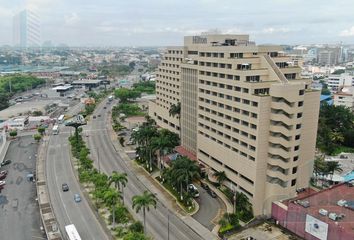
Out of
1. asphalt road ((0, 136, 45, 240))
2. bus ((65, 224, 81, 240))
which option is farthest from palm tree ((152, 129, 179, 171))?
bus ((65, 224, 81, 240))

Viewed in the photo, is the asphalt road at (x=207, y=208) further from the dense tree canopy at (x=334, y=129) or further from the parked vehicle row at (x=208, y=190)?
the dense tree canopy at (x=334, y=129)

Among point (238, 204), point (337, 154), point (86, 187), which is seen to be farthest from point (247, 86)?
point (337, 154)

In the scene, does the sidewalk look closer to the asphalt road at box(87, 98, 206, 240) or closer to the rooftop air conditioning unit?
the asphalt road at box(87, 98, 206, 240)

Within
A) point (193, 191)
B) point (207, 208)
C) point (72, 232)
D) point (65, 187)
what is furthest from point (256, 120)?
point (65, 187)

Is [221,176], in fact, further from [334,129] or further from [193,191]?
[334,129]

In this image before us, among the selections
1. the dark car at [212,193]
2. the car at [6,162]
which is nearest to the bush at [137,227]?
the dark car at [212,193]

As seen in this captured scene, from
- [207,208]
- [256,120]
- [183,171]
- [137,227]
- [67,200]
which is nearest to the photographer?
[137,227]
